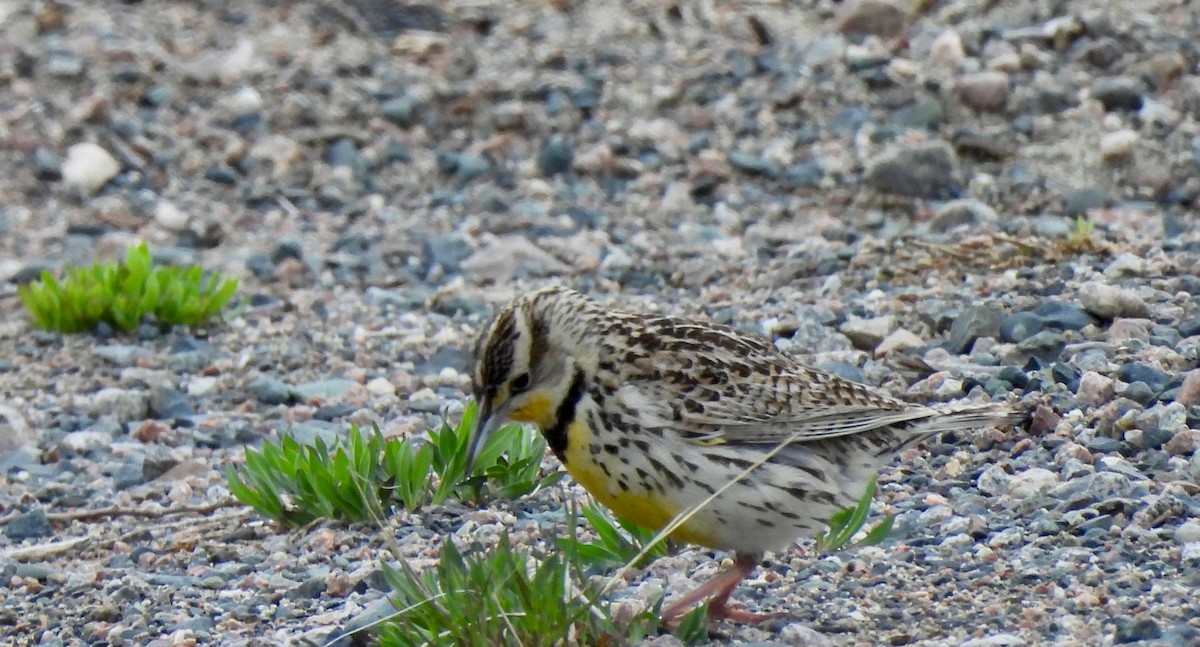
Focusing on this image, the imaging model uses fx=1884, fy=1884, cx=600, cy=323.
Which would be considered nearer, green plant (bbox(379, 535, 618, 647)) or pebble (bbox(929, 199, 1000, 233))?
green plant (bbox(379, 535, 618, 647))

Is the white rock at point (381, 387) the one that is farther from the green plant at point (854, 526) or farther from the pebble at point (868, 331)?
the green plant at point (854, 526)

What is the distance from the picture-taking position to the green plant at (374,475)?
6.71 m

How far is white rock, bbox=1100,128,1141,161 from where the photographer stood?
10.9 metres

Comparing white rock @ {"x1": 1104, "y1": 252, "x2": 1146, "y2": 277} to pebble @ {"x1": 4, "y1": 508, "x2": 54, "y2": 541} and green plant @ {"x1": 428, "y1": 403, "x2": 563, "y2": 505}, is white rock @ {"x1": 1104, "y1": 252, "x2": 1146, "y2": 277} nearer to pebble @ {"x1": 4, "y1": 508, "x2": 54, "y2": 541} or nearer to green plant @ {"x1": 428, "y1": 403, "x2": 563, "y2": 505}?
green plant @ {"x1": 428, "y1": 403, "x2": 563, "y2": 505}

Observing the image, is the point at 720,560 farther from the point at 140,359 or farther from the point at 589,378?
the point at 140,359

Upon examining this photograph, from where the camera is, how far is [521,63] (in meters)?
13.6

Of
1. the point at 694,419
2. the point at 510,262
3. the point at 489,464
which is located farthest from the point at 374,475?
the point at 510,262

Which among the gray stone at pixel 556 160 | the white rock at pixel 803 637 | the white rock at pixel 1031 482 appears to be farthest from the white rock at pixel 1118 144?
the white rock at pixel 803 637

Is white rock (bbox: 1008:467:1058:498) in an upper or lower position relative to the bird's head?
lower

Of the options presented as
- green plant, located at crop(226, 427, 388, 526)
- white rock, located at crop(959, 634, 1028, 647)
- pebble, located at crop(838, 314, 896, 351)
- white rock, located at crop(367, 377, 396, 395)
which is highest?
white rock, located at crop(959, 634, 1028, 647)

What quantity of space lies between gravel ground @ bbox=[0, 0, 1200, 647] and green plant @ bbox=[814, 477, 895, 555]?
14 cm

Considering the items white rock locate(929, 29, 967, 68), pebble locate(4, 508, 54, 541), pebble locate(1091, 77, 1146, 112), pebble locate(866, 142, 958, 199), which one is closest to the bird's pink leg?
pebble locate(4, 508, 54, 541)

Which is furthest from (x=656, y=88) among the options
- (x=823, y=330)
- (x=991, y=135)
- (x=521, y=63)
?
(x=823, y=330)

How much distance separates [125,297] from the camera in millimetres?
9852
